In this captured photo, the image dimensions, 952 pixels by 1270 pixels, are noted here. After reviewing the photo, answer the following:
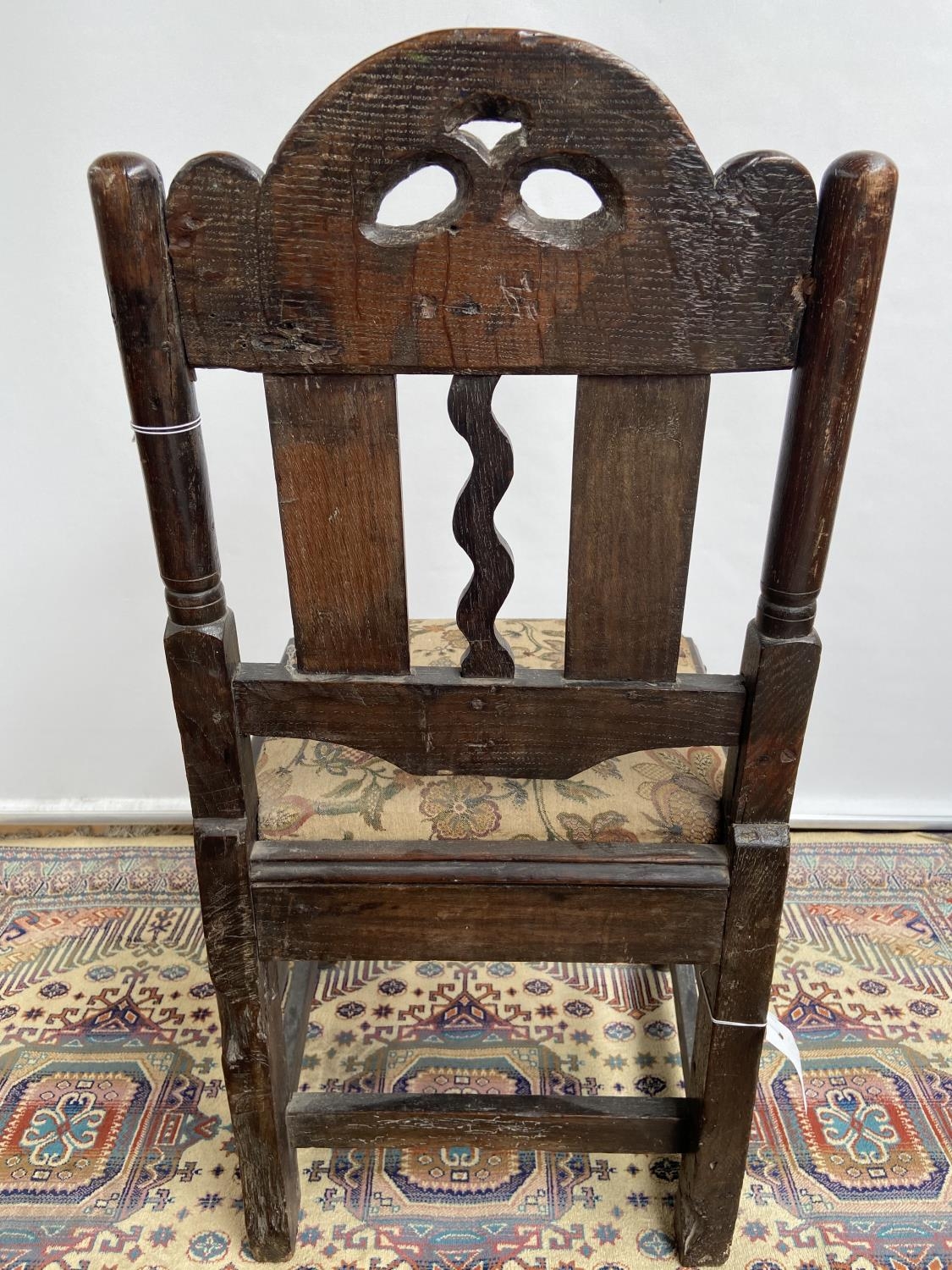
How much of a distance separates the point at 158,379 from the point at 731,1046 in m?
0.93

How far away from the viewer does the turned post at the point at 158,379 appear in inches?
28.3

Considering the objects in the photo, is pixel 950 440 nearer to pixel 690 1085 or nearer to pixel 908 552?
pixel 908 552

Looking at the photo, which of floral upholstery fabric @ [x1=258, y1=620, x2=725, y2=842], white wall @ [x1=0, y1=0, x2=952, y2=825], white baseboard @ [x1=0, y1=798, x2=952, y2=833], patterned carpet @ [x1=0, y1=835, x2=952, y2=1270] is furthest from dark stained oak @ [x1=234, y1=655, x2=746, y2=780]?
white baseboard @ [x1=0, y1=798, x2=952, y2=833]

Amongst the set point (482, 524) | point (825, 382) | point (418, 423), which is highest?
point (825, 382)

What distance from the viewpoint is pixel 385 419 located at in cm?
81

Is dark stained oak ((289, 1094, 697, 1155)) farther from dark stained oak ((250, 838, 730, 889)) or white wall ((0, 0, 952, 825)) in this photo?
white wall ((0, 0, 952, 825))

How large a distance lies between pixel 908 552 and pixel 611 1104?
3.78 ft

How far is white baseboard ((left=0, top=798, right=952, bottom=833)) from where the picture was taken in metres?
2.03

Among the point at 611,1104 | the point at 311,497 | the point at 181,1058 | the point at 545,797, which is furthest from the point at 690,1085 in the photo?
the point at 311,497

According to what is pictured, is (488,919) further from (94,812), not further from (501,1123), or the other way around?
(94,812)

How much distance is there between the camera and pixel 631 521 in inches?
33.3

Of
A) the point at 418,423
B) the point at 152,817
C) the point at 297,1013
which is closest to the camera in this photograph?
the point at 297,1013

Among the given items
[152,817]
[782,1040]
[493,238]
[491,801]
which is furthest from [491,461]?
[152,817]

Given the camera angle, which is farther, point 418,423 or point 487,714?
point 418,423
